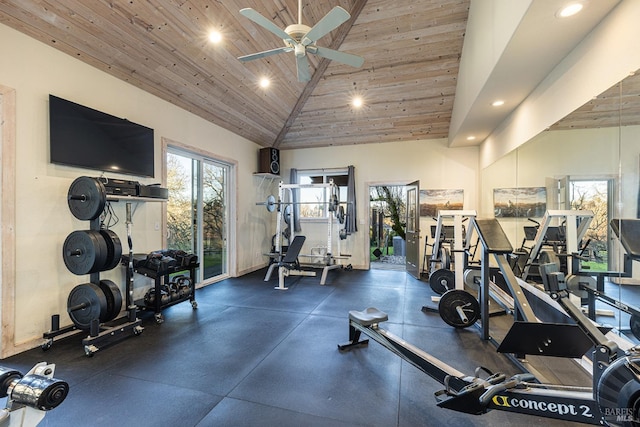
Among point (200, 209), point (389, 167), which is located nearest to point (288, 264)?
point (200, 209)

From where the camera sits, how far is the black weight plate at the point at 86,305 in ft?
9.78

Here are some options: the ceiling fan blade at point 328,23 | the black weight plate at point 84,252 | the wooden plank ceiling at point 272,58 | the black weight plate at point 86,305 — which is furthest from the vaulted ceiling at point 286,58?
the black weight plate at point 86,305

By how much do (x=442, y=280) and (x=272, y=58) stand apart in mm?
4504

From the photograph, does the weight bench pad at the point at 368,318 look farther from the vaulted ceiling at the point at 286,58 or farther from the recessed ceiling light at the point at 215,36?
the recessed ceiling light at the point at 215,36

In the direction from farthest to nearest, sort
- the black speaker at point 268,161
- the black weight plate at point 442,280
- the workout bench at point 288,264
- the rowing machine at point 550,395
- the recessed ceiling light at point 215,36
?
the black speaker at point 268,161, the workout bench at point 288,264, the black weight plate at point 442,280, the recessed ceiling light at point 215,36, the rowing machine at point 550,395

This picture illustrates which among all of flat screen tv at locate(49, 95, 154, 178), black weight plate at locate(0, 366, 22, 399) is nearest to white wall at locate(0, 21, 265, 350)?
flat screen tv at locate(49, 95, 154, 178)

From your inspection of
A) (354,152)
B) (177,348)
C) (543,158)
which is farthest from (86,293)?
(354,152)

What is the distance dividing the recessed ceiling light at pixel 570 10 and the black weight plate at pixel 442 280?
333 cm

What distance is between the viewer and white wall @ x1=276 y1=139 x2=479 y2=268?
6.72 m

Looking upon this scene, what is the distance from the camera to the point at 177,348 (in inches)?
117

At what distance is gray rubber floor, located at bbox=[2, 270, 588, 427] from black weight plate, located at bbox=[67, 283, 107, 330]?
11.2 inches

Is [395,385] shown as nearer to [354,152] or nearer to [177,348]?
[177,348]

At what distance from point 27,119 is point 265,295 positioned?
3.74m

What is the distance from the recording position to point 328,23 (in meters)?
2.60
